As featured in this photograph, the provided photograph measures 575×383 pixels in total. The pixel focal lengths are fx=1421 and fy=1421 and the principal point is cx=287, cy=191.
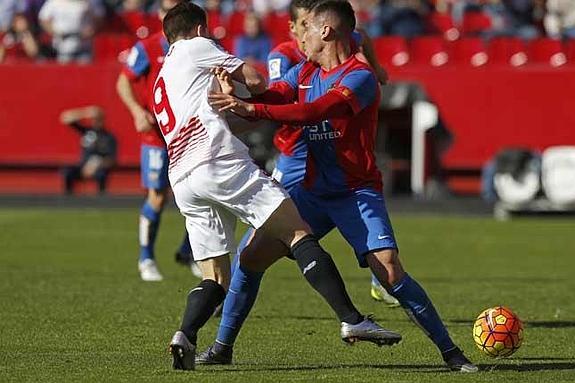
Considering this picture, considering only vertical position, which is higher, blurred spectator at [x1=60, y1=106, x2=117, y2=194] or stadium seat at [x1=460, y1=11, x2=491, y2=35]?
stadium seat at [x1=460, y1=11, x2=491, y2=35]

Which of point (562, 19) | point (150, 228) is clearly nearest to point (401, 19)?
point (562, 19)

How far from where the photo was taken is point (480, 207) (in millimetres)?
22312

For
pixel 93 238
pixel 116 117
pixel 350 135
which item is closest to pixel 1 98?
pixel 116 117

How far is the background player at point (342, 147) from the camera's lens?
7508 mm

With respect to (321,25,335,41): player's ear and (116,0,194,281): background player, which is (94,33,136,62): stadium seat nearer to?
(116,0,194,281): background player

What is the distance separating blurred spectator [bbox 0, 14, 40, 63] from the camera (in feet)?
78.9

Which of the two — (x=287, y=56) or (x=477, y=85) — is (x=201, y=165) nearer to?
(x=287, y=56)

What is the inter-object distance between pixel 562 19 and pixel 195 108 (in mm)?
17145

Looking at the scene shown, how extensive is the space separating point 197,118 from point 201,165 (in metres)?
0.25

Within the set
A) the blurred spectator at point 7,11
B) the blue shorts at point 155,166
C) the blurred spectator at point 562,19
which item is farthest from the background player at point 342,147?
the blurred spectator at point 7,11

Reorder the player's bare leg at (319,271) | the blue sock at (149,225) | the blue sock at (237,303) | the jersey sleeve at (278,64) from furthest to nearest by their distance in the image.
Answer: the blue sock at (149,225), the jersey sleeve at (278,64), the blue sock at (237,303), the player's bare leg at (319,271)

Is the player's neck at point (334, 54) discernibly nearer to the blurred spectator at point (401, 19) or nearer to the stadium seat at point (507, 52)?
the stadium seat at point (507, 52)

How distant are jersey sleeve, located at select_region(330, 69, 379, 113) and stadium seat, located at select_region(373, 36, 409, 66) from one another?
15.9 metres

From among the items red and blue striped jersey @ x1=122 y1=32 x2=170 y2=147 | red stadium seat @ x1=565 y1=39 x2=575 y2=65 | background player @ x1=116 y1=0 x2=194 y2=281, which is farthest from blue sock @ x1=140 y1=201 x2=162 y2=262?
red stadium seat @ x1=565 y1=39 x2=575 y2=65
